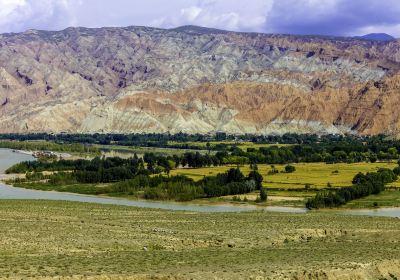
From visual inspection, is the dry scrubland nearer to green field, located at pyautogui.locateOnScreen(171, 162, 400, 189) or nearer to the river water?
the river water

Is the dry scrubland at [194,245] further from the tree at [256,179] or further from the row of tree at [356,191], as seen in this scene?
the tree at [256,179]

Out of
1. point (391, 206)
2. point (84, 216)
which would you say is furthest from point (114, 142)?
point (84, 216)

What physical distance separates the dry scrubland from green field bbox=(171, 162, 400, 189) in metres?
34.6

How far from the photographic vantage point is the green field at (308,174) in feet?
279

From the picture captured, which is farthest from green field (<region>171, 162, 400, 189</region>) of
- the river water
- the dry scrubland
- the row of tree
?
the dry scrubland

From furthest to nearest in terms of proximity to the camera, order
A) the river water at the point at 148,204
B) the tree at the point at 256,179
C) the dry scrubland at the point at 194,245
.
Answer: the tree at the point at 256,179
the river water at the point at 148,204
the dry scrubland at the point at 194,245

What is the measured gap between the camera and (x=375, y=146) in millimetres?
142500

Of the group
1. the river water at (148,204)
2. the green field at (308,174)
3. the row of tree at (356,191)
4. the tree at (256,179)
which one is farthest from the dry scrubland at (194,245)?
the green field at (308,174)

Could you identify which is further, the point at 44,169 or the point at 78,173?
the point at 44,169

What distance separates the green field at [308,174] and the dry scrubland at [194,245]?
34567 mm

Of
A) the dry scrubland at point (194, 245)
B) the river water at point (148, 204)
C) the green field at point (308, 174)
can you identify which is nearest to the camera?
the dry scrubland at point (194, 245)

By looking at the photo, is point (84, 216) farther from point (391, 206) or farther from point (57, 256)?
point (391, 206)

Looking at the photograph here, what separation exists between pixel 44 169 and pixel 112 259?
8439 centimetres

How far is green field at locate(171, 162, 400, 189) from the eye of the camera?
85.1 meters
